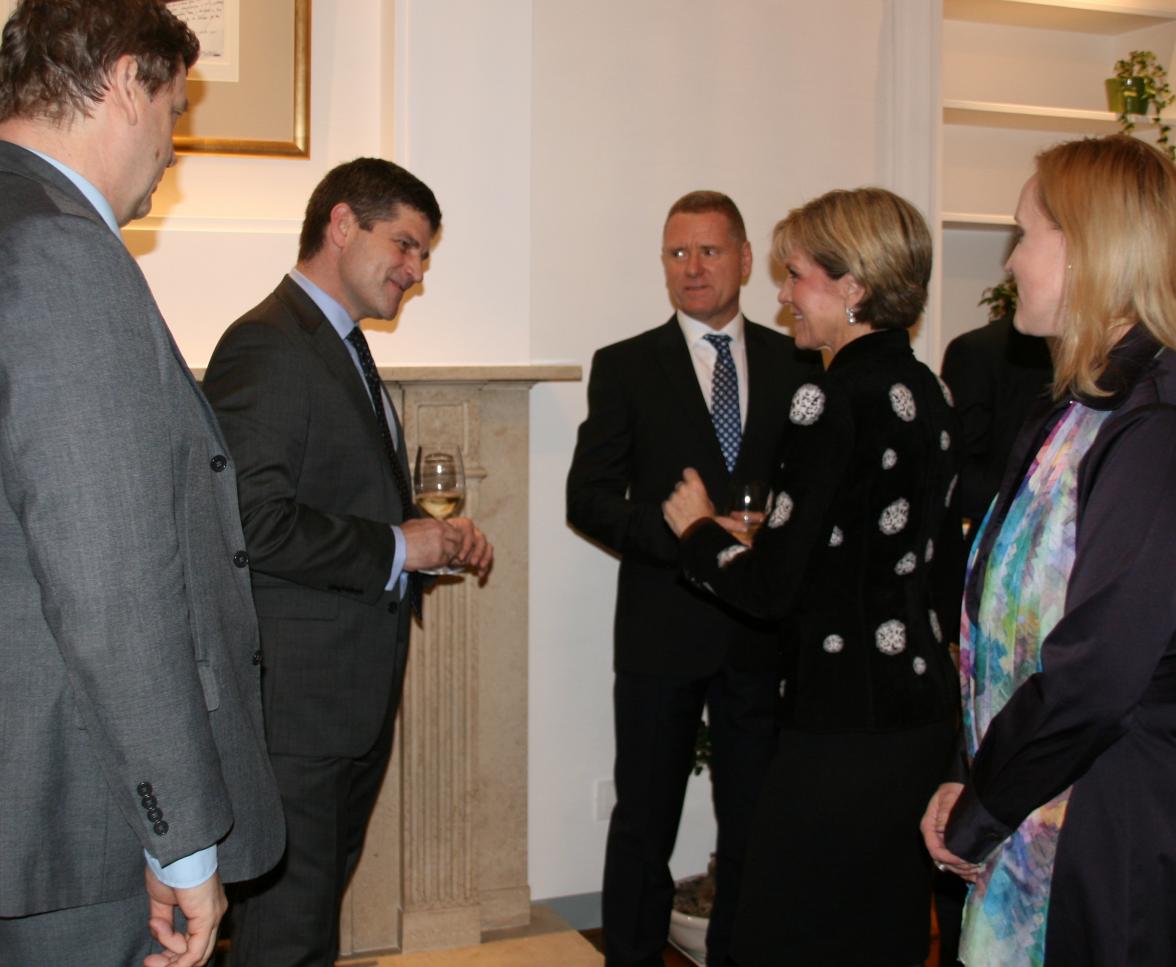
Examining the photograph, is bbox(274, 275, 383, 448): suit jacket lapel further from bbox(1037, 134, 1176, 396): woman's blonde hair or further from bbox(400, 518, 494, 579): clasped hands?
bbox(1037, 134, 1176, 396): woman's blonde hair

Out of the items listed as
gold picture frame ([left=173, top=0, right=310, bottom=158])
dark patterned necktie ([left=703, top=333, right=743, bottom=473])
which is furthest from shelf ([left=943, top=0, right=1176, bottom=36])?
gold picture frame ([left=173, top=0, right=310, bottom=158])

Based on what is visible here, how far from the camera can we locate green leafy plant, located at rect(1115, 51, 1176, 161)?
→ 4.48 meters

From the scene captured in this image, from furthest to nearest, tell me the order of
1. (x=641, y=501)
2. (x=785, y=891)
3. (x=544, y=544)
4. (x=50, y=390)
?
1. (x=544, y=544)
2. (x=641, y=501)
3. (x=785, y=891)
4. (x=50, y=390)

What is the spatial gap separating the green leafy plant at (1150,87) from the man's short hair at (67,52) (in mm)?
3863

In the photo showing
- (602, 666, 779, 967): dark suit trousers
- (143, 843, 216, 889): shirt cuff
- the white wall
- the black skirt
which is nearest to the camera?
(143, 843, 216, 889): shirt cuff

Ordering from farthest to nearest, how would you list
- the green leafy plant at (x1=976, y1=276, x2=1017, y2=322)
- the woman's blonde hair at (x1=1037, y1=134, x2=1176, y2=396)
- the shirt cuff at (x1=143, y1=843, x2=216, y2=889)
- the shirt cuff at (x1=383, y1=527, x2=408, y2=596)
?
1. the green leafy plant at (x1=976, y1=276, x2=1017, y2=322)
2. the shirt cuff at (x1=383, y1=527, x2=408, y2=596)
3. the woman's blonde hair at (x1=1037, y1=134, x2=1176, y2=396)
4. the shirt cuff at (x1=143, y1=843, x2=216, y2=889)

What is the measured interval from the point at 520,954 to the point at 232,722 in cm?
230

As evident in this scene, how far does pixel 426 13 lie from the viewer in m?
3.47

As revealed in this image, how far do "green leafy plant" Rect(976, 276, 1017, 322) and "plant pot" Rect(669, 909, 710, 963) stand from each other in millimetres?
2253

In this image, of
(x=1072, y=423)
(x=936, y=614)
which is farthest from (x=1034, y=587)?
(x=936, y=614)

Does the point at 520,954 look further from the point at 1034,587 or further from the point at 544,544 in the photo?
the point at 1034,587

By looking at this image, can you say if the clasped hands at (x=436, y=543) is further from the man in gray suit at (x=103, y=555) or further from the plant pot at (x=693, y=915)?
the plant pot at (x=693, y=915)

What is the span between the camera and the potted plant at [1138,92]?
4.48 m

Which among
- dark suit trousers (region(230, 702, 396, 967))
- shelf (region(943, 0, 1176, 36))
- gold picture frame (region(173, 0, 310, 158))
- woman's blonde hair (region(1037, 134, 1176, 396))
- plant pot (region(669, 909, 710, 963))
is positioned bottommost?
plant pot (region(669, 909, 710, 963))
